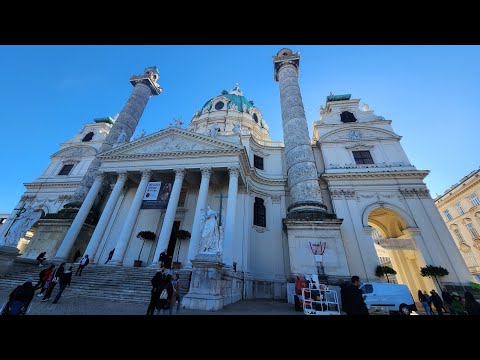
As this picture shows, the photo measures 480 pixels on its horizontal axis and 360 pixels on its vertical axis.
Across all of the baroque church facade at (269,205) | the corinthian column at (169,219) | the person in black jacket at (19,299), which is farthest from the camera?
the baroque church facade at (269,205)

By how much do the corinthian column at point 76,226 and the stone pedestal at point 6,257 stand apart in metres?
2.48

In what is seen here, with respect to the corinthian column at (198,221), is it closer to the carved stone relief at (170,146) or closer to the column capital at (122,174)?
the carved stone relief at (170,146)

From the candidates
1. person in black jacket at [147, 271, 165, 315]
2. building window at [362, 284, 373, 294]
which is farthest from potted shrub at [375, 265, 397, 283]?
person in black jacket at [147, 271, 165, 315]

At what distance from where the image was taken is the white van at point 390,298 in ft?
34.8

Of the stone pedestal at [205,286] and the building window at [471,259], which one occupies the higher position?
the building window at [471,259]

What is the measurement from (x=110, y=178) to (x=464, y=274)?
86.8ft

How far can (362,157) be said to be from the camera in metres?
19.9

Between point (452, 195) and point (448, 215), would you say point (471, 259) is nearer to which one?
point (448, 215)

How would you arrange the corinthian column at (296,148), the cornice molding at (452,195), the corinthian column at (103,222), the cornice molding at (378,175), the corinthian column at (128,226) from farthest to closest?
1. the cornice molding at (452,195)
2. the cornice molding at (378,175)
3. the corinthian column at (296,148)
4. the corinthian column at (103,222)
5. the corinthian column at (128,226)

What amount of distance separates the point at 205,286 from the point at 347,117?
2213 centimetres

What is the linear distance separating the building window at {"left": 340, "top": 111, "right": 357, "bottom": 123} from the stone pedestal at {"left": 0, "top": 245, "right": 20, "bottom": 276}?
2732cm

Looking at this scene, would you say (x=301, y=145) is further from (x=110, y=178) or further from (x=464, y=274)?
(x=110, y=178)

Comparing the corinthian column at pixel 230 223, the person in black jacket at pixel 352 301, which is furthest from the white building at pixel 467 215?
the person in black jacket at pixel 352 301

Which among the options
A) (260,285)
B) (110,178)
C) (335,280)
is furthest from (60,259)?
(335,280)
